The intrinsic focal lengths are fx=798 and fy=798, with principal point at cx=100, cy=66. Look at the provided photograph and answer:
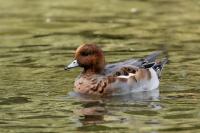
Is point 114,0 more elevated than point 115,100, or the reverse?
point 114,0

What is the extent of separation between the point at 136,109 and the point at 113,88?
4.19 feet

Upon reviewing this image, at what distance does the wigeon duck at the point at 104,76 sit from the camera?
12523mm

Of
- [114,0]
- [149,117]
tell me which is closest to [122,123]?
[149,117]

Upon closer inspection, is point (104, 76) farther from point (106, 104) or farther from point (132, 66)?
point (106, 104)

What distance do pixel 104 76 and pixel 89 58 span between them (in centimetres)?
40

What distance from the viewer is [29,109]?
11.4 meters

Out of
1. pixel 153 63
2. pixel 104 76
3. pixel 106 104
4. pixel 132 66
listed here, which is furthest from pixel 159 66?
pixel 106 104

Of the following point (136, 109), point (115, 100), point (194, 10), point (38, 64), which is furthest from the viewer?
point (194, 10)

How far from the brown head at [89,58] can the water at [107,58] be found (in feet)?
1.67

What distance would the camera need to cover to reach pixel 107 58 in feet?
49.8

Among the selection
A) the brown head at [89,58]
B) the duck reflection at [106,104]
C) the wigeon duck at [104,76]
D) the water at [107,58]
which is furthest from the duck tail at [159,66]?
the brown head at [89,58]

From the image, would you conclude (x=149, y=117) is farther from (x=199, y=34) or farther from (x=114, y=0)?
(x=114, y=0)

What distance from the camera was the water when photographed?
418 inches

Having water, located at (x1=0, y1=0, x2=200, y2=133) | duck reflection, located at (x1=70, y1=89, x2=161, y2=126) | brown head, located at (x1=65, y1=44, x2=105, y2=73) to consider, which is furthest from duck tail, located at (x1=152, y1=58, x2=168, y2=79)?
brown head, located at (x1=65, y1=44, x2=105, y2=73)
